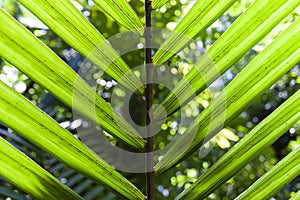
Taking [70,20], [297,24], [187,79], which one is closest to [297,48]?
[297,24]

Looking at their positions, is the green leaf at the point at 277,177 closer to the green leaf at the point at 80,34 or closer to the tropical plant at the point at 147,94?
the tropical plant at the point at 147,94

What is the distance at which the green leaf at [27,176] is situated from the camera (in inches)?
Answer: 17.4

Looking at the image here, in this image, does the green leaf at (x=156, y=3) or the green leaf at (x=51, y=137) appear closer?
the green leaf at (x=51, y=137)

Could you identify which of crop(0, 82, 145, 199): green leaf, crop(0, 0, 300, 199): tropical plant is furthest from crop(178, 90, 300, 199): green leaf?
crop(0, 82, 145, 199): green leaf

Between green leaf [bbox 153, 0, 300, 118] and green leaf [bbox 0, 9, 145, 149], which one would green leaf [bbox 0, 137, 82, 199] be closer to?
green leaf [bbox 0, 9, 145, 149]

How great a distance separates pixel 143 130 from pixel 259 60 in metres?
0.18

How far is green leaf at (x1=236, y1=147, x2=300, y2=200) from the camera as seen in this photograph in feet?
1.68

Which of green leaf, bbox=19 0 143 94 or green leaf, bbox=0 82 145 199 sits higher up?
green leaf, bbox=19 0 143 94

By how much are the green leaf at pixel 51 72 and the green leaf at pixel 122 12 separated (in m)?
0.09

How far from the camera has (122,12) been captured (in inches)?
21.8

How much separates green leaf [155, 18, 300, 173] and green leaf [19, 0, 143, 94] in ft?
0.31

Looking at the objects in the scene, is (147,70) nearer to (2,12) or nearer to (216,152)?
(2,12)

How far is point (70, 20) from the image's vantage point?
0.50 metres

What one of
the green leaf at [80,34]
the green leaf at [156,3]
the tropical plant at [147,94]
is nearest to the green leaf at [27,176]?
the tropical plant at [147,94]
